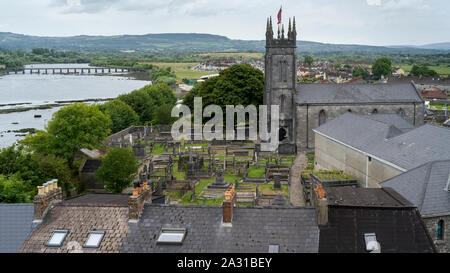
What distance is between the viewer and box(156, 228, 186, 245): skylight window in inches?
546

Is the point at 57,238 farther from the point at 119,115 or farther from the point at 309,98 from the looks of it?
the point at 119,115

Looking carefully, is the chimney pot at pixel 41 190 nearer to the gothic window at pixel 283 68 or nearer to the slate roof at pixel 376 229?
the slate roof at pixel 376 229

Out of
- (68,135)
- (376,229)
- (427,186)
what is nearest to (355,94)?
(427,186)

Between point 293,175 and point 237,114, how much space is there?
74.2ft

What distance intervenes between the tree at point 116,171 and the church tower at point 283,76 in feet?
85.6

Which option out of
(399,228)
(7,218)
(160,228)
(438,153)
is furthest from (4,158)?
(438,153)

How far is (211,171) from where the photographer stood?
123 feet

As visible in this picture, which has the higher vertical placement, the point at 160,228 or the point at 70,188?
the point at 160,228

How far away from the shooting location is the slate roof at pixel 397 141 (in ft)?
75.7

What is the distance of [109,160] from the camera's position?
29703mm

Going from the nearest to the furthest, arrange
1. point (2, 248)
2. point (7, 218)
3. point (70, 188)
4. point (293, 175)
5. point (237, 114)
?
1. point (2, 248)
2. point (7, 218)
3. point (70, 188)
4. point (293, 175)
5. point (237, 114)

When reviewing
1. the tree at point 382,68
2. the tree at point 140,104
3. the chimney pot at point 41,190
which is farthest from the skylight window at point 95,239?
the tree at point 382,68

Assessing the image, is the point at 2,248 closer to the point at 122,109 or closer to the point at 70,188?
the point at 70,188

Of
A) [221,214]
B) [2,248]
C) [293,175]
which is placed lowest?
[293,175]
